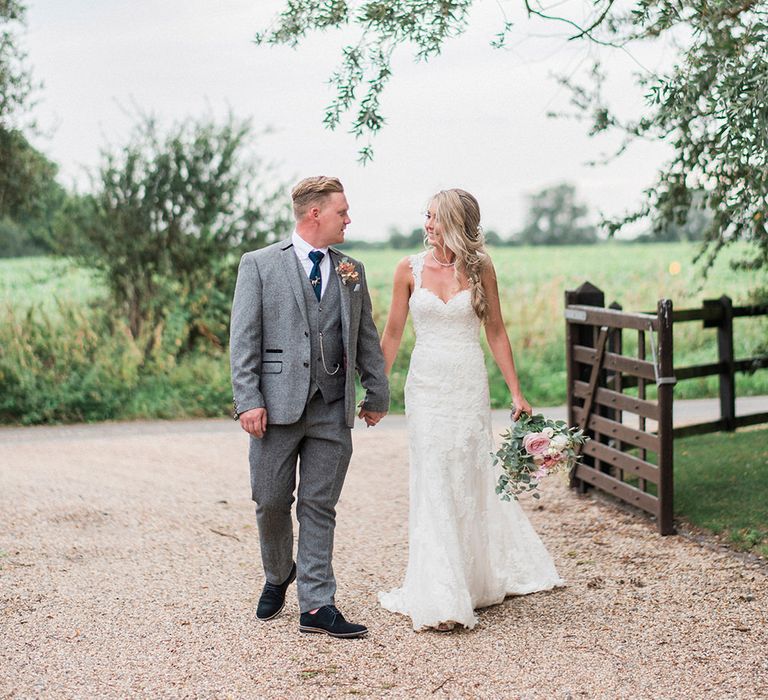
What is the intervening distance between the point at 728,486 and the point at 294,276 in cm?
461

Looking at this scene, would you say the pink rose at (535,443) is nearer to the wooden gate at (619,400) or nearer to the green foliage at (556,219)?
the wooden gate at (619,400)

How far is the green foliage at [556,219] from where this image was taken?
48750 millimetres

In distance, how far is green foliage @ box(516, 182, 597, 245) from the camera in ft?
160

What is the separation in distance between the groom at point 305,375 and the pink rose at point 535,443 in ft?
2.47

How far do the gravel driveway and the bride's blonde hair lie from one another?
170cm

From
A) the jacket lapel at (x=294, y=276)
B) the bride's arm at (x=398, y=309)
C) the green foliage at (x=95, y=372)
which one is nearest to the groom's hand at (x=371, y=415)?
the bride's arm at (x=398, y=309)

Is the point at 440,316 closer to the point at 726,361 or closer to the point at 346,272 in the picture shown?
the point at 346,272

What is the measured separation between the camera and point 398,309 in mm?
5406

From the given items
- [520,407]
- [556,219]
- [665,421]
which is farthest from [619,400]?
[556,219]

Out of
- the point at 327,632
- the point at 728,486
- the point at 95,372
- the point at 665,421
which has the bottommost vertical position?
the point at 728,486

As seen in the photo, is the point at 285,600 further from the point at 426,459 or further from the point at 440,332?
the point at 440,332

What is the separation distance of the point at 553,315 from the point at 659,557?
11831 millimetres

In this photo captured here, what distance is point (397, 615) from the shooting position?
17.5 feet

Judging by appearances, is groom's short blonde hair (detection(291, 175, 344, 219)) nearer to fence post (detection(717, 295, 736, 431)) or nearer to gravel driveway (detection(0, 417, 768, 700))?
gravel driveway (detection(0, 417, 768, 700))
